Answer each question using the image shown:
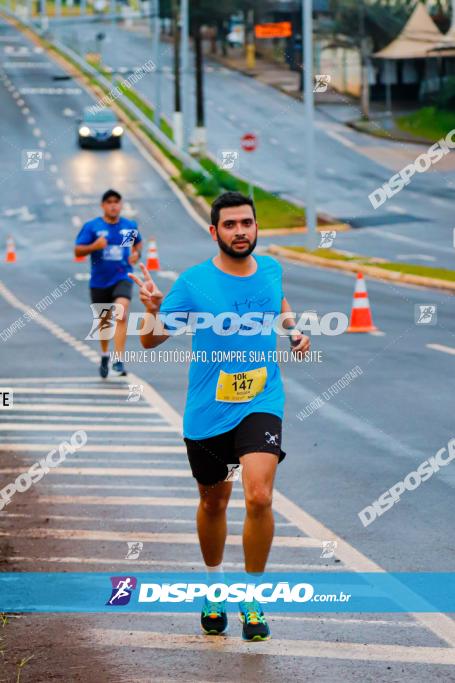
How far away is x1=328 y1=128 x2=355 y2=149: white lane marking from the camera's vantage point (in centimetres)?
6844

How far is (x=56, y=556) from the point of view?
29.7ft

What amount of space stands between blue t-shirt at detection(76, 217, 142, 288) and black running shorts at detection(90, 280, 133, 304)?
4cm

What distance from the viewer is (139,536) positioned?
9578 millimetres

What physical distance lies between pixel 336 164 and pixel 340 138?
8040 mm

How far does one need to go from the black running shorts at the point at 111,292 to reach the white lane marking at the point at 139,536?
7408mm

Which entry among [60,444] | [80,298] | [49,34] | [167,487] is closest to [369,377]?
[60,444]

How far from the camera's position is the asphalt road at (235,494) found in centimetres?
702

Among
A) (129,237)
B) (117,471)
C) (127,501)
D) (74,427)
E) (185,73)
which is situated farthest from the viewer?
(185,73)

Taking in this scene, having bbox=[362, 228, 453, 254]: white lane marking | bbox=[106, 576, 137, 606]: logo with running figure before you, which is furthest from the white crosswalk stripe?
bbox=[362, 228, 453, 254]: white lane marking

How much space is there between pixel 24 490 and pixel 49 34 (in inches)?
4560

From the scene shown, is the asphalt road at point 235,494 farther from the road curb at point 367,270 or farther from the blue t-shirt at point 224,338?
the road curb at point 367,270

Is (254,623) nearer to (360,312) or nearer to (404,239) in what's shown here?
(360,312)

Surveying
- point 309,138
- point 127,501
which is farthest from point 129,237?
point 309,138

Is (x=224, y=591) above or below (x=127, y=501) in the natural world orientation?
above
